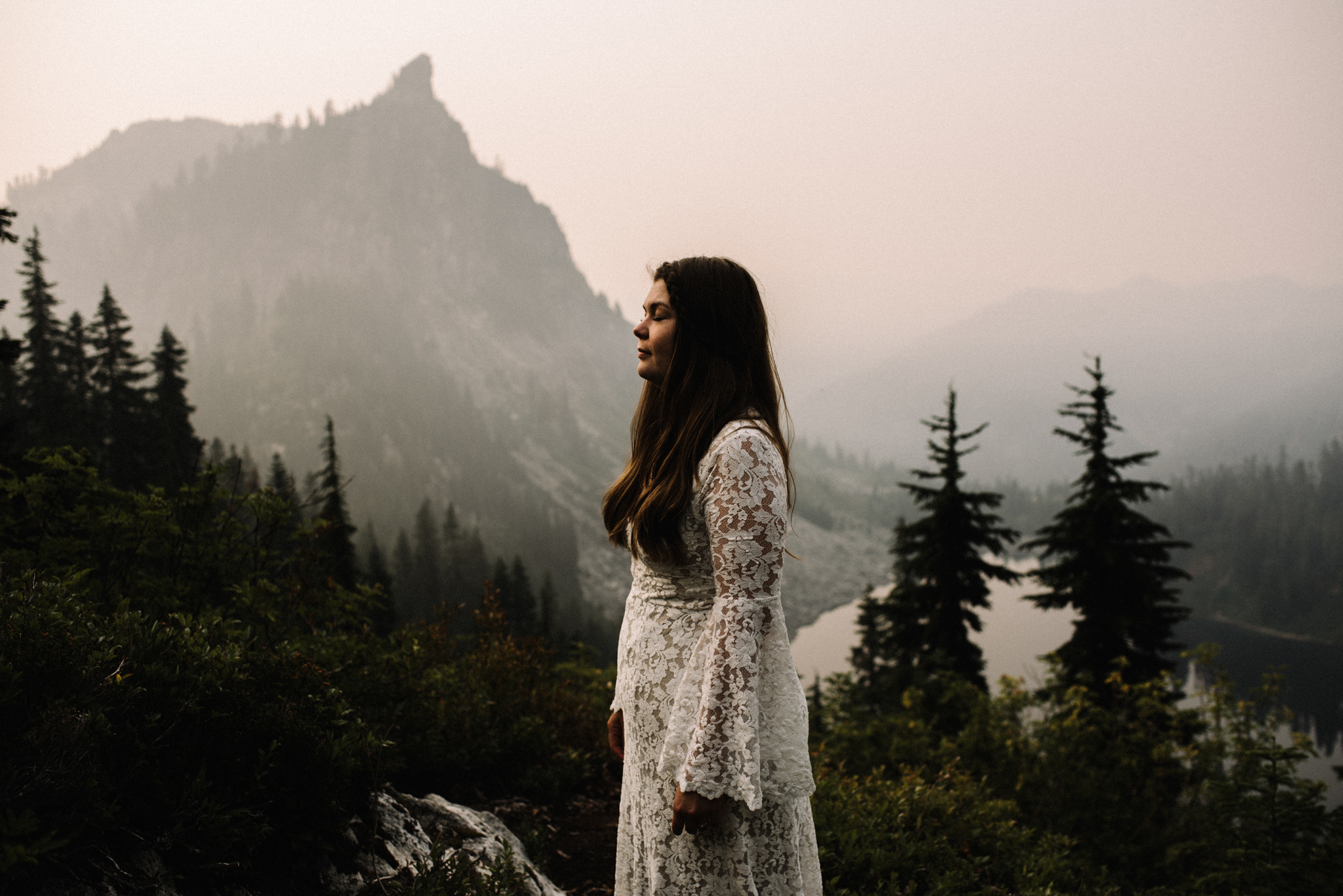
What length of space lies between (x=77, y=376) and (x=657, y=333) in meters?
39.6

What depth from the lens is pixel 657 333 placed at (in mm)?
2367

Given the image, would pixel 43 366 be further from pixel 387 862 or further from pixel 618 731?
pixel 618 731

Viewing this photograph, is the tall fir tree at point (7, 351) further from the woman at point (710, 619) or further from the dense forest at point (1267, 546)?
the dense forest at point (1267, 546)

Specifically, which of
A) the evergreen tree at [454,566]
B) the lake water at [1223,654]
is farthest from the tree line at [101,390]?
the lake water at [1223,654]

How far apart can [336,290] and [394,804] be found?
209508 millimetres

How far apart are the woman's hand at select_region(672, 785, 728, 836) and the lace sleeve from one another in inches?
1.1

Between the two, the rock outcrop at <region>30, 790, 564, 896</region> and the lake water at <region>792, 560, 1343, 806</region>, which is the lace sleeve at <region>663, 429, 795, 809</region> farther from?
the lake water at <region>792, 560, 1343, 806</region>

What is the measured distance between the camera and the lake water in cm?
6004

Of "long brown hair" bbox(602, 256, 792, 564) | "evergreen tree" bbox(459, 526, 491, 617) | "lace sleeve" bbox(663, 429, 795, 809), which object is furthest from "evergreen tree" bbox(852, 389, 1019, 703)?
"evergreen tree" bbox(459, 526, 491, 617)

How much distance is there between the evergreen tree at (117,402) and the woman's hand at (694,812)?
35456 millimetres

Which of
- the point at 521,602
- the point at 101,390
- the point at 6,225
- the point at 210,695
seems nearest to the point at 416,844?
the point at 210,695

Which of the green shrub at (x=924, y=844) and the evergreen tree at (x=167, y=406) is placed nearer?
the green shrub at (x=924, y=844)

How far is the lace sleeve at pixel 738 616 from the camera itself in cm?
195

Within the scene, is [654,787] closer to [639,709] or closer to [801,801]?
[639,709]
